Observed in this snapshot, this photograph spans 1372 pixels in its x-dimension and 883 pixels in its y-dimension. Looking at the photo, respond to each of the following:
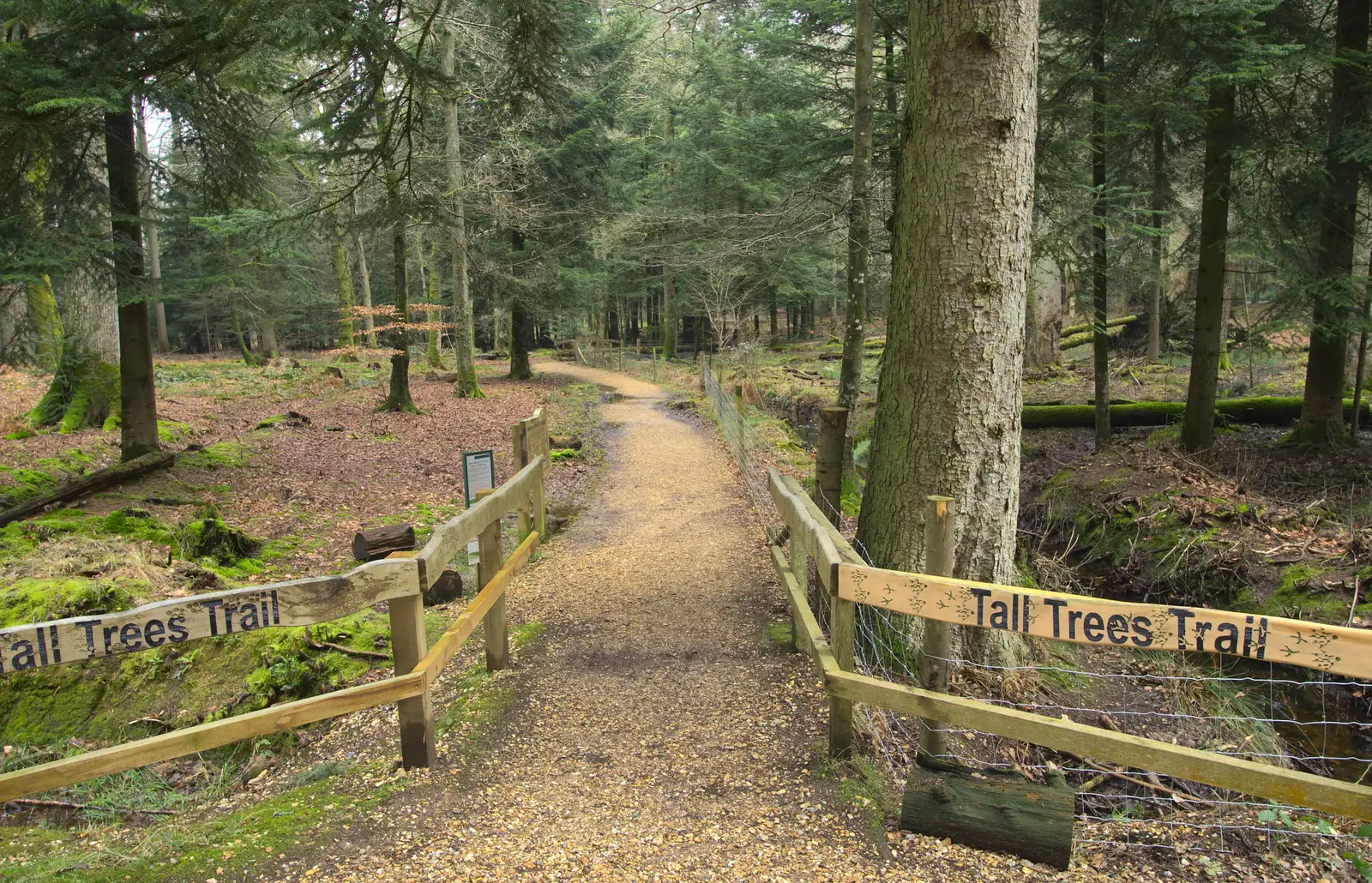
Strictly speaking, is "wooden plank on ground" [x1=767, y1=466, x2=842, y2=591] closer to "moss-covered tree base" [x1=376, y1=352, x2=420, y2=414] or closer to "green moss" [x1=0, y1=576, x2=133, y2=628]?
"green moss" [x1=0, y1=576, x2=133, y2=628]

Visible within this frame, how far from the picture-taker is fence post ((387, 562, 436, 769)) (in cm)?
382

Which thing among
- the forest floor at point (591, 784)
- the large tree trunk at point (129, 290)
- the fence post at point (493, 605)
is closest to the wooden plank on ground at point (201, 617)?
the forest floor at point (591, 784)

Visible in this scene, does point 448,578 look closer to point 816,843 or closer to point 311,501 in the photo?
point 311,501

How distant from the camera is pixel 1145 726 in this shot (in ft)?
16.3

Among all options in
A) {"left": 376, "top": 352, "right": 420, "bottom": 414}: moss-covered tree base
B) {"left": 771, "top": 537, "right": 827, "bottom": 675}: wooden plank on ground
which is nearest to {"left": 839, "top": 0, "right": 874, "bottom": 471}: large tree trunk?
{"left": 771, "top": 537, "right": 827, "bottom": 675}: wooden plank on ground

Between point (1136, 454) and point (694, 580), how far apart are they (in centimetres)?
777

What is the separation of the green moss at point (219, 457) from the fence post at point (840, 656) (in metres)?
10.8

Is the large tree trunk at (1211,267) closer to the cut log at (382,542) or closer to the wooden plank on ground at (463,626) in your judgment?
the wooden plank on ground at (463,626)

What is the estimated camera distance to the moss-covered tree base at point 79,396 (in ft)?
41.8

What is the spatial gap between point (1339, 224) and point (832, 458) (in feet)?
29.4

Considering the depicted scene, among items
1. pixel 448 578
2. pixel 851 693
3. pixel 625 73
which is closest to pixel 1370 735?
pixel 851 693

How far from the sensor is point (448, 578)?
7426mm

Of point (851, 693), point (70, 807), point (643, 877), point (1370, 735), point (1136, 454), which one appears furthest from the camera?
point (1136, 454)

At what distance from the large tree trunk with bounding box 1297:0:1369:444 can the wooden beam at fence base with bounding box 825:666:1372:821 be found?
9.23m
